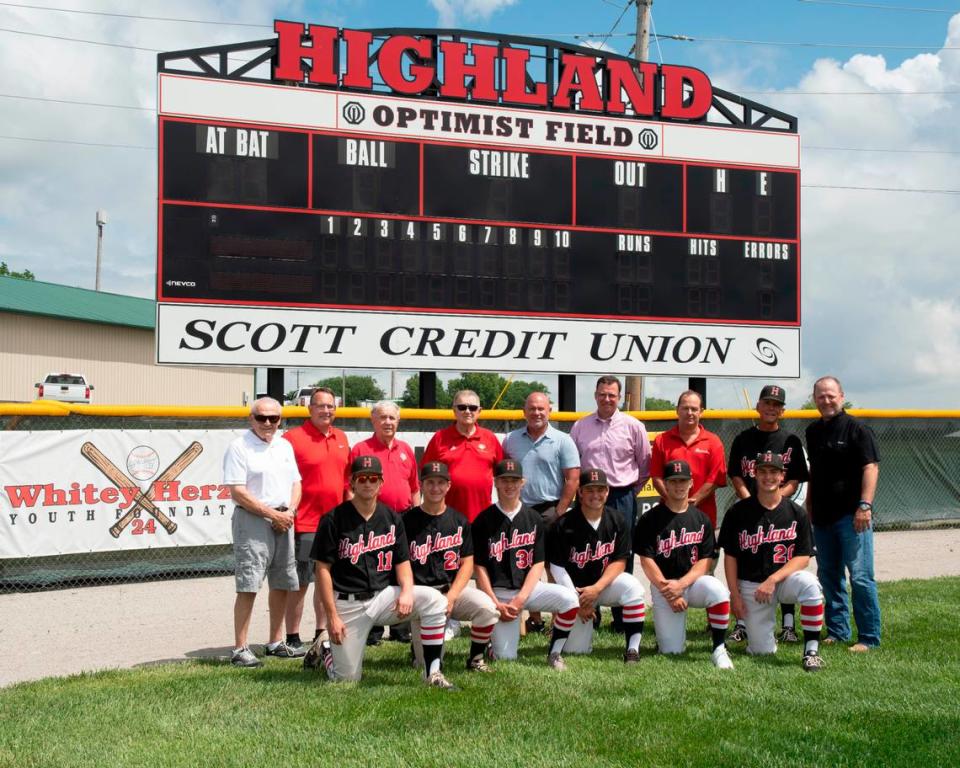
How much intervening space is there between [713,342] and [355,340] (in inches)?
197

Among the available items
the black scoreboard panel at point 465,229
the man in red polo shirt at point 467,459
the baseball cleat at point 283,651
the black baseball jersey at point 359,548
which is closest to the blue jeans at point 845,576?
the man in red polo shirt at point 467,459

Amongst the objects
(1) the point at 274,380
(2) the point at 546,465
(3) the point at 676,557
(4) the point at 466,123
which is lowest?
(3) the point at 676,557

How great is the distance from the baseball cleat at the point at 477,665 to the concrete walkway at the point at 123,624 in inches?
71.7

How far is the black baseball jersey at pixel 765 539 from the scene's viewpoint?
6.11 m

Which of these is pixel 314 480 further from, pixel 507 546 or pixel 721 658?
pixel 721 658

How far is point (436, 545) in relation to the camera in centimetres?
584

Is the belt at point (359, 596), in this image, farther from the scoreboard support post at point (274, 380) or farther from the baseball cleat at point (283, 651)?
the scoreboard support post at point (274, 380)

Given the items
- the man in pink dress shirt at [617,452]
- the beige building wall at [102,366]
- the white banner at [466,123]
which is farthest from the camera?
the beige building wall at [102,366]

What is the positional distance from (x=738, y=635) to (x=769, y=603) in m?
0.81

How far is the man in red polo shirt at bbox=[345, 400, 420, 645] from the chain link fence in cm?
371

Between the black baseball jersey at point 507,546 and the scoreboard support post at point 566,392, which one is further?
the scoreboard support post at point 566,392

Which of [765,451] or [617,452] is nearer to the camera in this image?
[765,451]

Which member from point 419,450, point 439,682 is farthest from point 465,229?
point 439,682

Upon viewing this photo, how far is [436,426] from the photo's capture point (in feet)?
35.3
